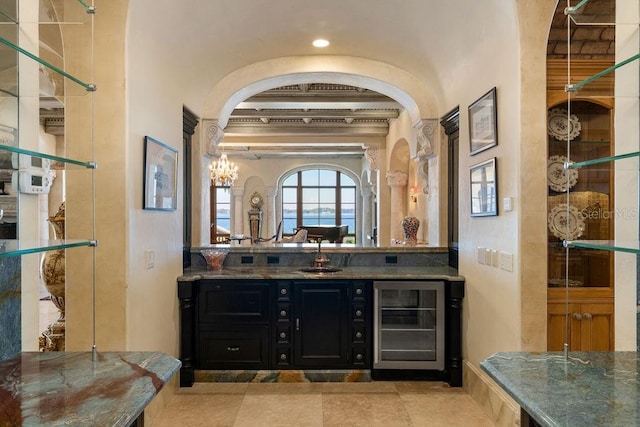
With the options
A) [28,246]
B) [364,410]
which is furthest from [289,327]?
[28,246]

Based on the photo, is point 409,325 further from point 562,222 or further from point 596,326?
point 562,222

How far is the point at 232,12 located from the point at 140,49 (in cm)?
84

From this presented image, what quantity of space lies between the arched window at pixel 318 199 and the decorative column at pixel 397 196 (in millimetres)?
5107

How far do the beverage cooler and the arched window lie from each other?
30.6ft

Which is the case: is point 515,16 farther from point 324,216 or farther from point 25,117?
point 324,216

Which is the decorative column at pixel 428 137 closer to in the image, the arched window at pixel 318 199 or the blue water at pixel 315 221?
the arched window at pixel 318 199

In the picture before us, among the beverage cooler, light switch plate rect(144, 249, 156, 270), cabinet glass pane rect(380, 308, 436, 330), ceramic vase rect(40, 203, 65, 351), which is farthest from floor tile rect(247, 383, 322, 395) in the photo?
ceramic vase rect(40, 203, 65, 351)

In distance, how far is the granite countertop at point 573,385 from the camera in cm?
97

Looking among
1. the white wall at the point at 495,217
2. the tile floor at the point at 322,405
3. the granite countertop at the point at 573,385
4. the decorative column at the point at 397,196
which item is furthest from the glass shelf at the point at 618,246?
the decorative column at the point at 397,196

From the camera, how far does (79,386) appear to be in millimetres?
1144

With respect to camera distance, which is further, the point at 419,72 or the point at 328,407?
the point at 419,72

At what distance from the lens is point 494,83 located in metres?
2.85

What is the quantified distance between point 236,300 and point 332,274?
0.87 meters

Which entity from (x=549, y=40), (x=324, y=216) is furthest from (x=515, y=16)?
(x=324, y=216)
